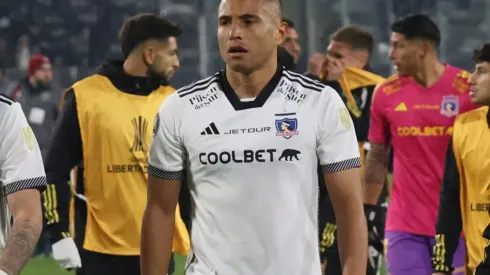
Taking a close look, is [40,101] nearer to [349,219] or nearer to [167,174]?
[167,174]

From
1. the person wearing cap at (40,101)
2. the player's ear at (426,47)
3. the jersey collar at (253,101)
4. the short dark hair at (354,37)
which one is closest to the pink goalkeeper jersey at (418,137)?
the player's ear at (426,47)

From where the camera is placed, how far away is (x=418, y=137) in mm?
7785

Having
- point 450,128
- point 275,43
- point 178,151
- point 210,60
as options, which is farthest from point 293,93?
point 210,60

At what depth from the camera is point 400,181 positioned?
7.95 meters

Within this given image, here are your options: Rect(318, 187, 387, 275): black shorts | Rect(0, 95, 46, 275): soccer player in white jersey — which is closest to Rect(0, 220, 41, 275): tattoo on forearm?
Rect(0, 95, 46, 275): soccer player in white jersey

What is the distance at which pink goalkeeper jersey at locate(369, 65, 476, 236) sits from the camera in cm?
773

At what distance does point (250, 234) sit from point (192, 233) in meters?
0.25

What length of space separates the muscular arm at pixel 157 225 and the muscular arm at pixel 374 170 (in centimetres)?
373

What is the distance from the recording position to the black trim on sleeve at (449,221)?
607cm

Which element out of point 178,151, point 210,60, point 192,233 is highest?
point 178,151

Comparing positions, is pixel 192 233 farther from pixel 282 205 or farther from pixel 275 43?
pixel 275 43

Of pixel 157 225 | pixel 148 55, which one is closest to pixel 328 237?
pixel 148 55

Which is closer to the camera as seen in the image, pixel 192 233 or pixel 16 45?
pixel 192 233

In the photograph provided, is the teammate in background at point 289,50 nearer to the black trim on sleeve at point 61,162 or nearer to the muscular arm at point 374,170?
the muscular arm at point 374,170
